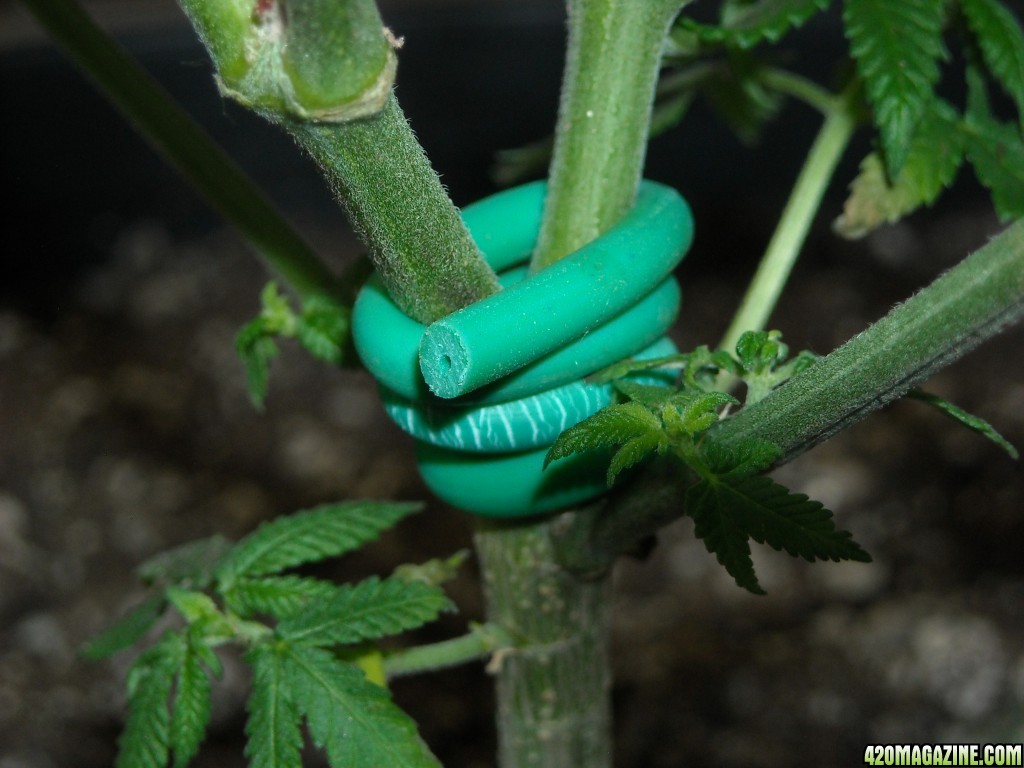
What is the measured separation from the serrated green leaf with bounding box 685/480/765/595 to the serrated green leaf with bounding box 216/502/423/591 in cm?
28

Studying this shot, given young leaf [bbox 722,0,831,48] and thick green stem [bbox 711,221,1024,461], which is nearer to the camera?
thick green stem [bbox 711,221,1024,461]

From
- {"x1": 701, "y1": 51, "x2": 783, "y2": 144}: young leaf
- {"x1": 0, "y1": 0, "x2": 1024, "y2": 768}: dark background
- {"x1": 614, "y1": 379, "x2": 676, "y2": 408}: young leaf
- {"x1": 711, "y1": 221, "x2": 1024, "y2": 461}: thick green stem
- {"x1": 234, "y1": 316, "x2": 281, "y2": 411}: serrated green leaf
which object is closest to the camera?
{"x1": 711, "y1": 221, "x2": 1024, "y2": 461}: thick green stem

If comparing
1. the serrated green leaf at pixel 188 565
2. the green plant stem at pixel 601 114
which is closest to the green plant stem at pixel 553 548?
the green plant stem at pixel 601 114

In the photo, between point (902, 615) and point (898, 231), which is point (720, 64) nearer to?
point (902, 615)

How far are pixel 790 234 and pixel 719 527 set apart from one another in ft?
0.95

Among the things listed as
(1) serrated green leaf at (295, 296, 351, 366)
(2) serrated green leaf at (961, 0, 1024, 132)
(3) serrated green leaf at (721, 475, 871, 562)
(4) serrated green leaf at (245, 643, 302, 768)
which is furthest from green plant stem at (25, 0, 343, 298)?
(2) serrated green leaf at (961, 0, 1024, 132)

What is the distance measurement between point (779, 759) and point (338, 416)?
96 centimetres

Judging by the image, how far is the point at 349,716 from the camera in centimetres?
65

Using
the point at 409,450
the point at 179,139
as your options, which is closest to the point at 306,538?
the point at 179,139

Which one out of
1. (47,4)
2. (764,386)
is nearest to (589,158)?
(764,386)

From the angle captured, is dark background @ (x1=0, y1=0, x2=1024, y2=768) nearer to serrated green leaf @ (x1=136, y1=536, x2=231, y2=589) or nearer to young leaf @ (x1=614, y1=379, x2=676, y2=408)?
serrated green leaf @ (x1=136, y1=536, x2=231, y2=589)

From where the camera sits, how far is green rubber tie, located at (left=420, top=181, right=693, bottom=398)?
1.68 feet

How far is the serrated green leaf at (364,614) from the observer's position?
68cm

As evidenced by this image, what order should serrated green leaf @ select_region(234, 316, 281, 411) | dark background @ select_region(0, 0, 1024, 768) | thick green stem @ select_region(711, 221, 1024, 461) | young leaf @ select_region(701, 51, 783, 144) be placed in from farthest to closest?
dark background @ select_region(0, 0, 1024, 768), young leaf @ select_region(701, 51, 783, 144), serrated green leaf @ select_region(234, 316, 281, 411), thick green stem @ select_region(711, 221, 1024, 461)
